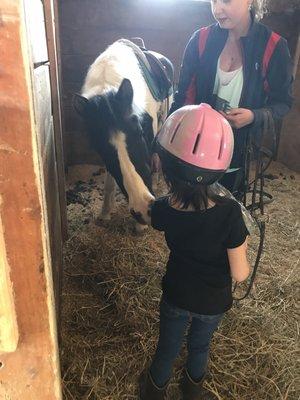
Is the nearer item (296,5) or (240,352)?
(240,352)

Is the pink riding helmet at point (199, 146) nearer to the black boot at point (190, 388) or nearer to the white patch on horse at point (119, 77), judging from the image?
the black boot at point (190, 388)

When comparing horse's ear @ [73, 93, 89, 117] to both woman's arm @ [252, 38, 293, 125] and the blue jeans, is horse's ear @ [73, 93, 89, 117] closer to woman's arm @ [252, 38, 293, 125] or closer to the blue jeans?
woman's arm @ [252, 38, 293, 125]

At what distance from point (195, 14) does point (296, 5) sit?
3.46 feet

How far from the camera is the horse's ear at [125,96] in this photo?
2059mm

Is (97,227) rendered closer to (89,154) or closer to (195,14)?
(89,154)

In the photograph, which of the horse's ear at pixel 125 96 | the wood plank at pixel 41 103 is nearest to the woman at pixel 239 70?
the horse's ear at pixel 125 96

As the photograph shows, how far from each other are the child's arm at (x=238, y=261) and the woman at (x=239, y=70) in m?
0.65

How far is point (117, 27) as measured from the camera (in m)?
3.67

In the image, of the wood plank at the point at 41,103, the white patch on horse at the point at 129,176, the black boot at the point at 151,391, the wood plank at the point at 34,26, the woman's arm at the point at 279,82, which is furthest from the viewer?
the white patch on horse at the point at 129,176

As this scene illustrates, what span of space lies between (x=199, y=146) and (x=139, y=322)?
47.0 inches

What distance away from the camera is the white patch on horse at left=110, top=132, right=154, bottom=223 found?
1988mm

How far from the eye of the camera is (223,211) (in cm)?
118

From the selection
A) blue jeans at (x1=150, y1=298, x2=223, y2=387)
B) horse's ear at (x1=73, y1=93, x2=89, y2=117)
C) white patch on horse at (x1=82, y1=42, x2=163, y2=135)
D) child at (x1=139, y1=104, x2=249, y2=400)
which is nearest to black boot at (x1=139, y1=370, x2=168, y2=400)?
blue jeans at (x1=150, y1=298, x2=223, y2=387)

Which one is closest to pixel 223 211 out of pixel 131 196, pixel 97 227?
pixel 131 196
